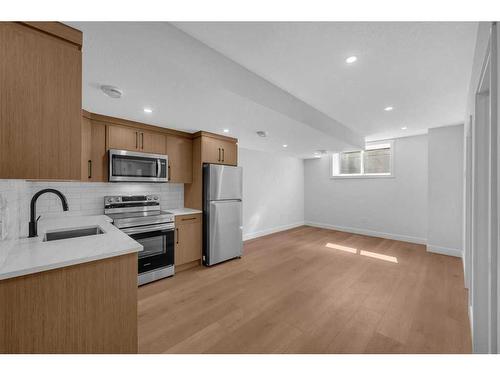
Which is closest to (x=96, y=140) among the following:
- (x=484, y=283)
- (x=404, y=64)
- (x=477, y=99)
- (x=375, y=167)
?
(x=404, y=64)

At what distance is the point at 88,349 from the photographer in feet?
3.89

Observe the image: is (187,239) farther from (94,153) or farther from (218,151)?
(94,153)

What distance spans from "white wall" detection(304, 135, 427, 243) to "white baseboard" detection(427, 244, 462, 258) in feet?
1.97

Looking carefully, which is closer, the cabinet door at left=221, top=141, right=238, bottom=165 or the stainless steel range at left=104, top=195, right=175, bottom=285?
the stainless steel range at left=104, top=195, right=175, bottom=285

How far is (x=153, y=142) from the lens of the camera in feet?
10.1

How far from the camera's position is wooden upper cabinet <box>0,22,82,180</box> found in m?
1.03

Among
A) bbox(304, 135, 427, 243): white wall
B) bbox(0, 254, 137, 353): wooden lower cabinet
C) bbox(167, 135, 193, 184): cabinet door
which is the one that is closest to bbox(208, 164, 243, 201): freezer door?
bbox(167, 135, 193, 184): cabinet door

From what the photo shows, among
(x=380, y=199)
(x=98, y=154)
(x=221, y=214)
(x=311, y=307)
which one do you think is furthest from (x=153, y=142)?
(x=380, y=199)

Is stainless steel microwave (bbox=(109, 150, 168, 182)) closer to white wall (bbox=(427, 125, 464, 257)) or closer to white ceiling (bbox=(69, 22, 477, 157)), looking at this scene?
white ceiling (bbox=(69, 22, 477, 157))

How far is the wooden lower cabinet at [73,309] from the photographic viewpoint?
3.27 feet

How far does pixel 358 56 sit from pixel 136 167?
284cm

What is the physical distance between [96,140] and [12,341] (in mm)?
2258

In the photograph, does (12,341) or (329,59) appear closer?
(12,341)

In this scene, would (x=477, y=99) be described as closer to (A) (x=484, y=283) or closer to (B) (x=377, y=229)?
(A) (x=484, y=283)
